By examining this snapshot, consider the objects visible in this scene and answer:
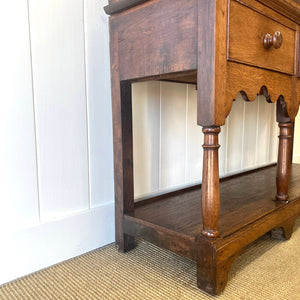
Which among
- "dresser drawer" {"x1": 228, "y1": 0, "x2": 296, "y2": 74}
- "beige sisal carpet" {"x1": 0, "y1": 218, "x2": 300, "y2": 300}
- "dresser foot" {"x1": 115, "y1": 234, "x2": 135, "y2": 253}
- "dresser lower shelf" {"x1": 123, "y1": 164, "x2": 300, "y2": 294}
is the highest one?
"dresser drawer" {"x1": 228, "y1": 0, "x2": 296, "y2": 74}

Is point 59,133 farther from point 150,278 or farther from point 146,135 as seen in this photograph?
point 150,278

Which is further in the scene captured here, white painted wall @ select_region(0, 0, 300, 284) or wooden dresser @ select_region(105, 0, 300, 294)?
white painted wall @ select_region(0, 0, 300, 284)

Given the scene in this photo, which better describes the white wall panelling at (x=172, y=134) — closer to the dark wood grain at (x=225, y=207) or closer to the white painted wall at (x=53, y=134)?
the dark wood grain at (x=225, y=207)

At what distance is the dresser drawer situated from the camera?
1.84 ft

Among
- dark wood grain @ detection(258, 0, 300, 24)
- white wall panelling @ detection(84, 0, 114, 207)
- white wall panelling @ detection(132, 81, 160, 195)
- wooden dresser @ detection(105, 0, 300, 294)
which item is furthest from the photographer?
white wall panelling @ detection(132, 81, 160, 195)

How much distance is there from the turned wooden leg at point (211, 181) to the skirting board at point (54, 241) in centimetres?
36

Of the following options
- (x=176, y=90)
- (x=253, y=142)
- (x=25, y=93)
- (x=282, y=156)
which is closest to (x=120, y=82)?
(x=25, y=93)

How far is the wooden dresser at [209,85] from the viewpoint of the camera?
550mm

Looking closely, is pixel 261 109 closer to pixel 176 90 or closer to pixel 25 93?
pixel 176 90

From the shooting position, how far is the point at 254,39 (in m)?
0.61

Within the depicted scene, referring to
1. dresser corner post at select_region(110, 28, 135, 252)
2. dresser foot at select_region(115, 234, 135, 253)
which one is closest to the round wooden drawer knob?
dresser corner post at select_region(110, 28, 135, 252)

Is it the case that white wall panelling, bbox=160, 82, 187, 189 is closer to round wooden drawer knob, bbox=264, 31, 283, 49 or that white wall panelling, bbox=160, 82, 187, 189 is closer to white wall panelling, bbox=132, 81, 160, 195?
white wall panelling, bbox=132, 81, 160, 195

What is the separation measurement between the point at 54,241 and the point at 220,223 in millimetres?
422

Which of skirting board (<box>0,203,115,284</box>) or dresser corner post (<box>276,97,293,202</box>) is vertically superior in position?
dresser corner post (<box>276,97,293,202</box>)
